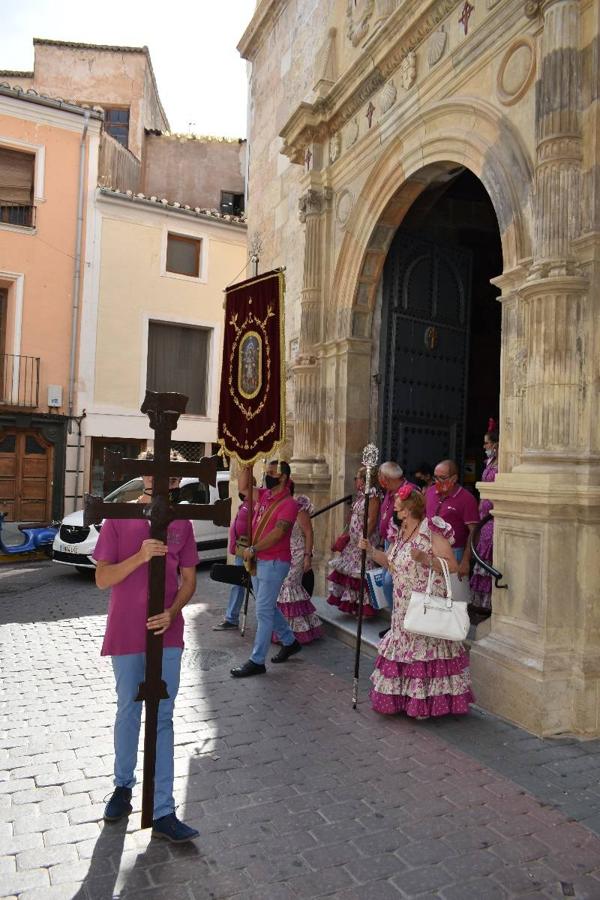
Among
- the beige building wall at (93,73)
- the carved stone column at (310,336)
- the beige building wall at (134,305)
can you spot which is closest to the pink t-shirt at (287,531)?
the carved stone column at (310,336)

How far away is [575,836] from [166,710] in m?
1.97

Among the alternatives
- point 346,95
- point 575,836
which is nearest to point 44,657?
point 575,836

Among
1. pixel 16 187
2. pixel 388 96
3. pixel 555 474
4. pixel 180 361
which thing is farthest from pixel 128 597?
pixel 16 187

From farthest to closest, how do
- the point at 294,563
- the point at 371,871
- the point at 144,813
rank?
1. the point at 294,563
2. the point at 144,813
3. the point at 371,871

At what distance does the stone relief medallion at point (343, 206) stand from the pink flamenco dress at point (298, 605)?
360 cm

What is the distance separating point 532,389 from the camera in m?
4.74

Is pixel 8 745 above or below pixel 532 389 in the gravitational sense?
below

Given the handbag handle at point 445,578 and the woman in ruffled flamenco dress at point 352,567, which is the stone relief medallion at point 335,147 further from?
the handbag handle at point 445,578

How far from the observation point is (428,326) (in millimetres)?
8328

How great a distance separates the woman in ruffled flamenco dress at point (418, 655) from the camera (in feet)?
15.1

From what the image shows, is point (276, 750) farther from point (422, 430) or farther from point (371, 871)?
point (422, 430)

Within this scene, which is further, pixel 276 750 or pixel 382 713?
pixel 382 713

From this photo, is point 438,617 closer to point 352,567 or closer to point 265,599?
point 265,599

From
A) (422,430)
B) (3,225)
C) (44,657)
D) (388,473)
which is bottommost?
(44,657)
